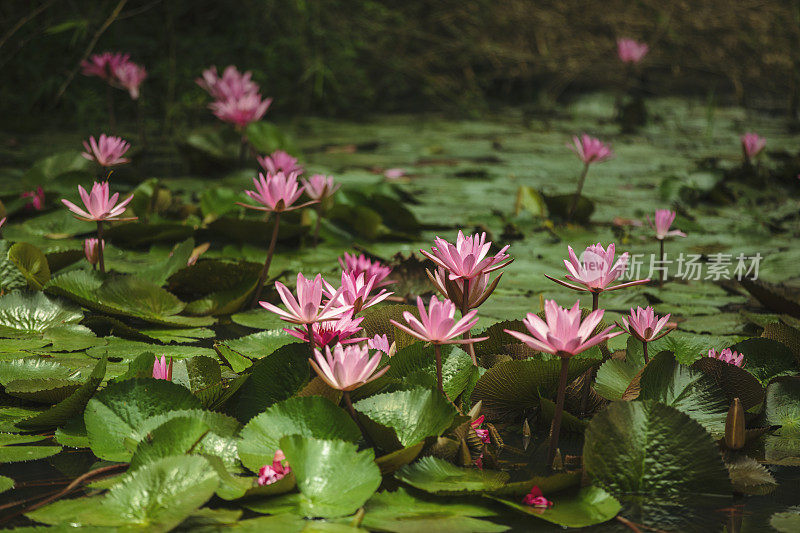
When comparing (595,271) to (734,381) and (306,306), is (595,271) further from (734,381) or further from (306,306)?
(306,306)

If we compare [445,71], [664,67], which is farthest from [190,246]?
[664,67]

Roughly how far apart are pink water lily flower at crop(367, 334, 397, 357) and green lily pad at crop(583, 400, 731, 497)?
34cm

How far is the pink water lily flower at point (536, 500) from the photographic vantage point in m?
0.91

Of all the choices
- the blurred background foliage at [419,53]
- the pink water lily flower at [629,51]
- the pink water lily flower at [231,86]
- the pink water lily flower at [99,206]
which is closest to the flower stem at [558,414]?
the pink water lily flower at [99,206]

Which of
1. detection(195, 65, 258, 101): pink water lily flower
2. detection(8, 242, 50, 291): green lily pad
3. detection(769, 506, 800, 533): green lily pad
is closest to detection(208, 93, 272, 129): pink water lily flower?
detection(195, 65, 258, 101): pink water lily flower

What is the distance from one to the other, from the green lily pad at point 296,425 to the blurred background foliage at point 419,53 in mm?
3685

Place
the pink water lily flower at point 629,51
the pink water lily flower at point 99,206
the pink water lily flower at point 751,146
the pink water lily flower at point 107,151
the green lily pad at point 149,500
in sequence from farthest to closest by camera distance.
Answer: the pink water lily flower at point 629,51 < the pink water lily flower at point 751,146 < the pink water lily flower at point 107,151 < the pink water lily flower at point 99,206 < the green lily pad at point 149,500

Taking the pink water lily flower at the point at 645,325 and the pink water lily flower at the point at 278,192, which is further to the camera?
the pink water lily flower at the point at 278,192

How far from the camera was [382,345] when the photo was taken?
117 centimetres

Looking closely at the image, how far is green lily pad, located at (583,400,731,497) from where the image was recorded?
0.98 meters

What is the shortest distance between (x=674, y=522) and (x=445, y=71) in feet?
20.4

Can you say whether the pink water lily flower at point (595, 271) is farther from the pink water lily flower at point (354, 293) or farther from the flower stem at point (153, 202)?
the flower stem at point (153, 202)

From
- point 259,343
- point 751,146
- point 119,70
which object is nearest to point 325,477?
point 259,343

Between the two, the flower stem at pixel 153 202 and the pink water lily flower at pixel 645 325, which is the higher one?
the flower stem at pixel 153 202
